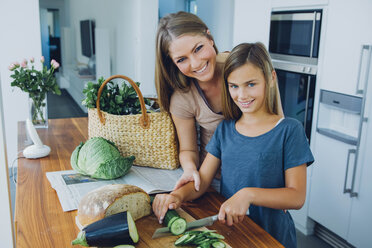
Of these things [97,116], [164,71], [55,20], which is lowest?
[97,116]

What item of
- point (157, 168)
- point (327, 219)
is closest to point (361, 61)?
point (327, 219)

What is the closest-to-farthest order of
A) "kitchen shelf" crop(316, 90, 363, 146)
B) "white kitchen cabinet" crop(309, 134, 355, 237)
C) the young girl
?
1. the young girl
2. "kitchen shelf" crop(316, 90, 363, 146)
3. "white kitchen cabinet" crop(309, 134, 355, 237)

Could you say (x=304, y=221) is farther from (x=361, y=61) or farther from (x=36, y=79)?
(x=36, y=79)

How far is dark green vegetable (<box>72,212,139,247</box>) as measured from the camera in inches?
33.6

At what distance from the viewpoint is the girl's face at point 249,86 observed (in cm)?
117

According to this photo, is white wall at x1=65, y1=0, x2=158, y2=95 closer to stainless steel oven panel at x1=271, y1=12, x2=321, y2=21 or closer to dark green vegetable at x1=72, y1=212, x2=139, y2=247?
stainless steel oven panel at x1=271, y1=12, x2=321, y2=21

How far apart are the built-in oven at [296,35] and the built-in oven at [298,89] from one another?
7 cm

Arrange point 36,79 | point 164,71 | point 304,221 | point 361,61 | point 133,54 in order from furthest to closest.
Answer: point 133,54 → point 304,221 → point 361,61 → point 36,79 → point 164,71

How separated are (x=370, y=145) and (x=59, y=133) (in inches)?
68.3

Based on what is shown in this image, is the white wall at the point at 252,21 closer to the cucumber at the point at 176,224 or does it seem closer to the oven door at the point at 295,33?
the oven door at the point at 295,33

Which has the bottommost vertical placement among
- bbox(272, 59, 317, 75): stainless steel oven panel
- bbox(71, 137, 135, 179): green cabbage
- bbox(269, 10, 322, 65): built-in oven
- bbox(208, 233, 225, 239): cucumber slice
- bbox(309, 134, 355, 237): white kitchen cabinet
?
bbox(309, 134, 355, 237): white kitchen cabinet

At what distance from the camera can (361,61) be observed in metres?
2.01

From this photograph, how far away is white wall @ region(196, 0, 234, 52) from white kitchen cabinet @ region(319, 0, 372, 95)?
69.2 inches

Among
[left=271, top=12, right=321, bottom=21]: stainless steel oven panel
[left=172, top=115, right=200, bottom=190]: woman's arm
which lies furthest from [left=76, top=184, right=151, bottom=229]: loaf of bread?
[left=271, top=12, right=321, bottom=21]: stainless steel oven panel
